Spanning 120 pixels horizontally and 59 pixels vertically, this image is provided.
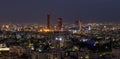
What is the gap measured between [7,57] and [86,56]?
245cm

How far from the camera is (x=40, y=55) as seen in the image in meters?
8.72

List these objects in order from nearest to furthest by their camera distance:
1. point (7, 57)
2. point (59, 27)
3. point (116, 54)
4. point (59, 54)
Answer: point (7, 57) → point (59, 54) → point (116, 54) → point (59, 27)

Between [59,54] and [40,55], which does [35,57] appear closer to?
[40,55]

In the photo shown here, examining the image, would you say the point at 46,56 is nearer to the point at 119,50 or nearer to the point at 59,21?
the point at 119,50

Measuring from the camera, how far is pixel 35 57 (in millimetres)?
8750

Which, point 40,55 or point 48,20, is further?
point 48,20

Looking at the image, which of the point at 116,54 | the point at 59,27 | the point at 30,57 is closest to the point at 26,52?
the point at 30,57

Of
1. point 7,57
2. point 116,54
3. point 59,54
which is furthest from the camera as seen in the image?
point 116,54

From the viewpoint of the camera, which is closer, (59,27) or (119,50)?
(119,50)

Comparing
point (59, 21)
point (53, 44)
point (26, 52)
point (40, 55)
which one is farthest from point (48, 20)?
point (40, 55)

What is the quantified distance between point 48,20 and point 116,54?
19.9 metres

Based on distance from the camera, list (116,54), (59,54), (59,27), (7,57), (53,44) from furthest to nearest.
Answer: (59,27)
(53,44)
(116,54)
(59,54)
(7,57)

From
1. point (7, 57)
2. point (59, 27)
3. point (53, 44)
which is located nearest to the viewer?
point (7, 57)

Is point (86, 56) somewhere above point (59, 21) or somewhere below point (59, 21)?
below
